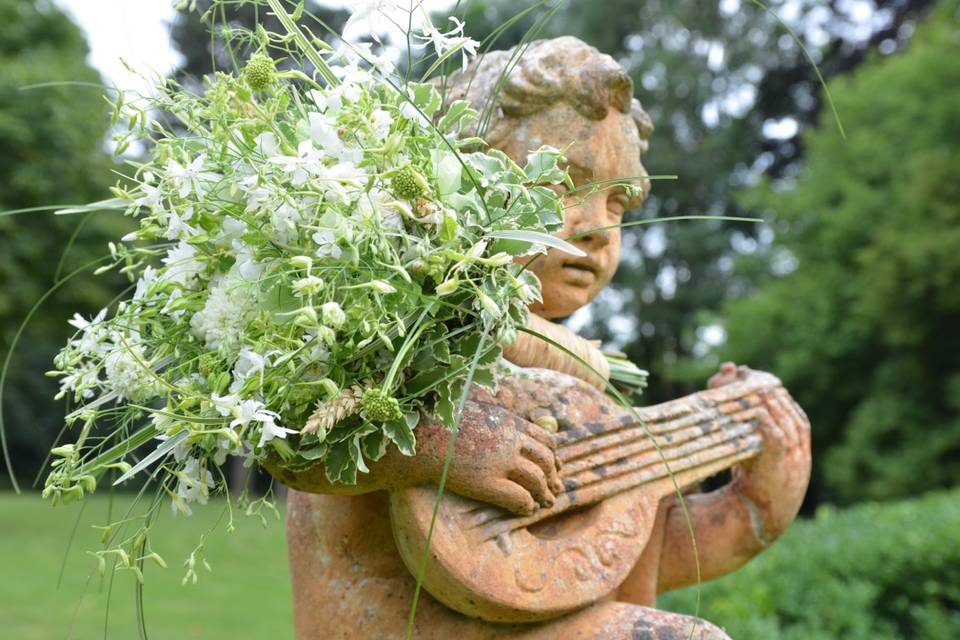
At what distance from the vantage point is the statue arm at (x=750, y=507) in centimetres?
294

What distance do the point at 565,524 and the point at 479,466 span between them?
1.12 feet

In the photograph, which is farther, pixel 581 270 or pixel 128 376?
pixel 581 270

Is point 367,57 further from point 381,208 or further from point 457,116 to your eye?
point 381,208

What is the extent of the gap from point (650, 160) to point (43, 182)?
10660mm

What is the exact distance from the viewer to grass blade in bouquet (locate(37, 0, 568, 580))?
1.90m

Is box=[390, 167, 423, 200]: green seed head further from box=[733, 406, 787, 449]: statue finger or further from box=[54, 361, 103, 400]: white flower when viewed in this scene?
box=[733, 406, 787, 449]: statue finger

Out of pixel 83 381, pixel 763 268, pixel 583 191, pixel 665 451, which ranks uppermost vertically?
pixel 83 381

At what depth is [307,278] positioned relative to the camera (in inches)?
71.1

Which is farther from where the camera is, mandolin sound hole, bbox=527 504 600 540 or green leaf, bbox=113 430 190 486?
mandolin sound hole, bbox=527 504 600 540

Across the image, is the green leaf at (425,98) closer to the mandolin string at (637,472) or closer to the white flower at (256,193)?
the white flower at (256,193)

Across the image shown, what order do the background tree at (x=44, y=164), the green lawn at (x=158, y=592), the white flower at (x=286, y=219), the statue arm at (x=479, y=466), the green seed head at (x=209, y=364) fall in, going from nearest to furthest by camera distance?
the white flower at (x=286, y=219), the green seed head at (x=209, y=364), the statue arm at (x=479, y=466), the green lawn at (x=158, y=592), the background tree at (x=44, y=164)

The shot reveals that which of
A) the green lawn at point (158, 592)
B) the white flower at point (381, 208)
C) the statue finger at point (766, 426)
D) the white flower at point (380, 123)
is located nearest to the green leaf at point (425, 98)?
the white flower at point (380, 123)

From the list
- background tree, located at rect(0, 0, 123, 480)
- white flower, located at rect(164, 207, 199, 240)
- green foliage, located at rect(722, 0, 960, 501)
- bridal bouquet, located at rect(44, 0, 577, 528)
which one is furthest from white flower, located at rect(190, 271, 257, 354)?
green foliage, located at rect(722, 0, 960, 501)

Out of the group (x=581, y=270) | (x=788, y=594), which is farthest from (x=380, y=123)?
(x=788, y=594)
